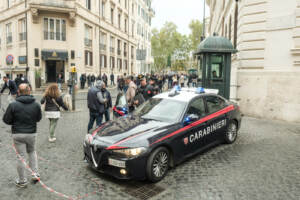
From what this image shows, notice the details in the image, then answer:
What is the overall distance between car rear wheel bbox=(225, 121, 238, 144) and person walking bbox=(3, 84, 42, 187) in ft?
15.6

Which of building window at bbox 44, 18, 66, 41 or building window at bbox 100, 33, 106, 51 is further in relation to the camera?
building window at bbox 100, 33, 106, 51

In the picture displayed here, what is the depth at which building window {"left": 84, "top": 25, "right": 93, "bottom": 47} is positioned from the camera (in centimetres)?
2950

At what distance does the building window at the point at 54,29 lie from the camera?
26266 mm

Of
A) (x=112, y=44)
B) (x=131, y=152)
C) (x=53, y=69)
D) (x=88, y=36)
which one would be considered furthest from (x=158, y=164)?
(x=112, y=44)

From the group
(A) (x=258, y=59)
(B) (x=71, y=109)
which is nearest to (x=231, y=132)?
(A) (x=258, y=59)

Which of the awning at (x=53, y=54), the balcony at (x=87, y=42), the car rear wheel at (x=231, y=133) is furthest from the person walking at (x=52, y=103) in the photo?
the balcony at (x=87, y=42)

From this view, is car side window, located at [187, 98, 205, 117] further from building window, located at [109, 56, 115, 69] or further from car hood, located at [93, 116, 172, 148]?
building window, located at [109, 56, 115, 69]

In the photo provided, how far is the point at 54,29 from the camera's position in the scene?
2655cm

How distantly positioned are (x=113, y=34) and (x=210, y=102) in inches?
1307

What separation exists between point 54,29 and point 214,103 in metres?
24.4

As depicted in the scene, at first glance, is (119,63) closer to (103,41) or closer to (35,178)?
(103,41)

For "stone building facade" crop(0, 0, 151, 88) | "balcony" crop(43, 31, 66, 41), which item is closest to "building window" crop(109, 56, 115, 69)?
"stone building facade" crop(0, 0, 151, 88)

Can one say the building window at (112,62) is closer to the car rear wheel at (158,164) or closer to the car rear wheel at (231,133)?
the car rear wheel at (231,133)

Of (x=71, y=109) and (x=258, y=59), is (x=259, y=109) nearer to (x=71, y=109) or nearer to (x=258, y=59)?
(x=258, y=59)
